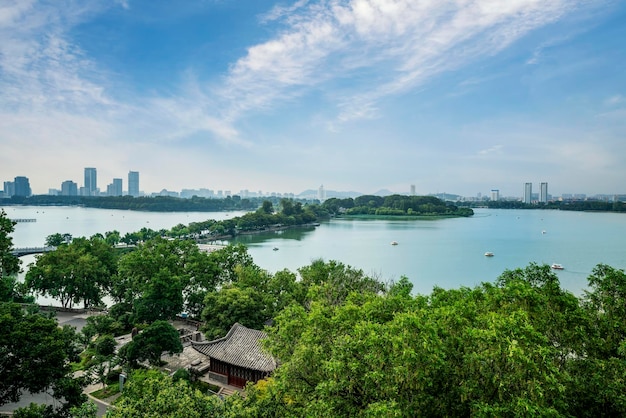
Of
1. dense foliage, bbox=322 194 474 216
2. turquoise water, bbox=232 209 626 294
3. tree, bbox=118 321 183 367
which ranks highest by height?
dense foliage, bbox=322 194 474 216

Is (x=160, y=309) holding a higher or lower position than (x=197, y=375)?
higher

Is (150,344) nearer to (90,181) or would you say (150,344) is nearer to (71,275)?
(71,275)

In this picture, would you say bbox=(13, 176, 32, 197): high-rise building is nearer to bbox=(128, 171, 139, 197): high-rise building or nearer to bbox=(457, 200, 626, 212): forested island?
bbox=(128, 171, 139, 197): high-rise building

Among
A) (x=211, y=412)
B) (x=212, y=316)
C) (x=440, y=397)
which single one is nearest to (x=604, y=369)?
(x=440, y=397)

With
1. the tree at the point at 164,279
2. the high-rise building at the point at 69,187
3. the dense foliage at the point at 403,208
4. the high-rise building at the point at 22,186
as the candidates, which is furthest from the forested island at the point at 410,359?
the high-rise building at the point at 69,187

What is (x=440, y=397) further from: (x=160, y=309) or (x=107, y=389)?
(x=160, y=309)

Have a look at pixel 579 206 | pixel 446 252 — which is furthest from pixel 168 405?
pixel 579 206

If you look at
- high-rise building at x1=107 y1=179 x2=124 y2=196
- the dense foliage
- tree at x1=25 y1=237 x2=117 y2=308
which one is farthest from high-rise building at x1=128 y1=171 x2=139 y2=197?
tree at x1=25 y1=237 x2=117 y2=308
